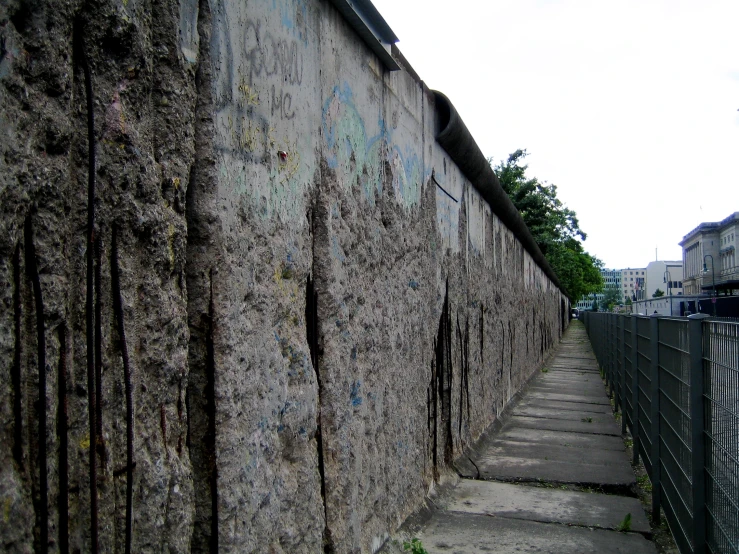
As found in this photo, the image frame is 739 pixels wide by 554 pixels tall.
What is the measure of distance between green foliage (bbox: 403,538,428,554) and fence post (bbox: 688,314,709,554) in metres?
1.31

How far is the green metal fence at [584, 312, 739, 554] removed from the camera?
305 cm

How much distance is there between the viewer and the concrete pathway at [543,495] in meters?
4.28

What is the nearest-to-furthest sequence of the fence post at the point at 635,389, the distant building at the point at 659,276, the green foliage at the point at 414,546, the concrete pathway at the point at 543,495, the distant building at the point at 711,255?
the green foliage at the point at 414,546 < the concrete pathway at the point at 543,495 < the fence post at the point at 635,389 < the distant building at the point at 711,255 < the distant building at the point at 659,276

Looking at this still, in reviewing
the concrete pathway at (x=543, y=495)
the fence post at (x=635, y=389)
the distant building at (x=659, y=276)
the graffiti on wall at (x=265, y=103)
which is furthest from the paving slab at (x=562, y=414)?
the distant building at (x=659, y=276)

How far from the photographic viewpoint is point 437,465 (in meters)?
5.10

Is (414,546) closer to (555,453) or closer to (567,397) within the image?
(555,453)

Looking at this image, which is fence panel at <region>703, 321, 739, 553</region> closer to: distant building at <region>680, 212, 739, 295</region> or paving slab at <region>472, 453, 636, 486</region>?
paving slab at <region>472, 453, 636, 486</region>

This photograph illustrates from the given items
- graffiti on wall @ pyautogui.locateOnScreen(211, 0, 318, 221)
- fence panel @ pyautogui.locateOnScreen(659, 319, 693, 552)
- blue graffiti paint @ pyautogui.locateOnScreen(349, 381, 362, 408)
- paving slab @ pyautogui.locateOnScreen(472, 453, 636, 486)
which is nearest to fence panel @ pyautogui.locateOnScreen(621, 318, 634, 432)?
paving slab @ pyautogui.locateOnScreen(472, 453, 636, 486)

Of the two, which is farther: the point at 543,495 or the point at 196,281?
the point at 543,495

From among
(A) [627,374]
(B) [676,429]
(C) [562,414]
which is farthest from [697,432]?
(C) [562,414]

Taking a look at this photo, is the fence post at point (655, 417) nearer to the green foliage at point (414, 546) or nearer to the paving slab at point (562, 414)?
the green foliage at point (414, 546)

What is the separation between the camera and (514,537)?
4.34 m

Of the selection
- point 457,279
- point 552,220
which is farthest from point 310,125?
point 552,220

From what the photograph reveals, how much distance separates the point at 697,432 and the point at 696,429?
15mm
